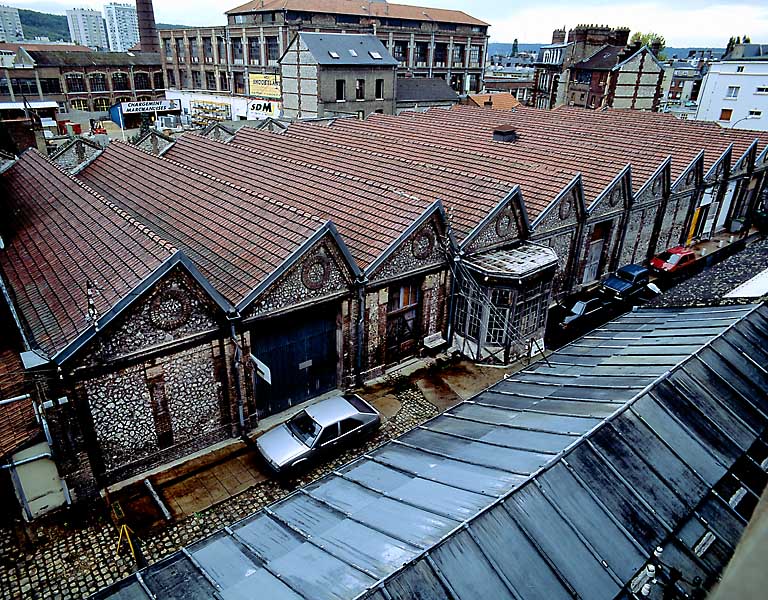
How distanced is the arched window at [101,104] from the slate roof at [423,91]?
5025 centimetres

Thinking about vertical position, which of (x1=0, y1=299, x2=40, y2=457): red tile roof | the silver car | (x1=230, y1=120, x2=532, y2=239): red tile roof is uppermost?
(x1=230, y1=120, x2=532, y2=239): red tile roof

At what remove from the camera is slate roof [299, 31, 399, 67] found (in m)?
59.2

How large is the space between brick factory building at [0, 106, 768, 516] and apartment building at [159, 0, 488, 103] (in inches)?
A: 1967

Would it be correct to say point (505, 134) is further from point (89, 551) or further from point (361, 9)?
point (361, 9)

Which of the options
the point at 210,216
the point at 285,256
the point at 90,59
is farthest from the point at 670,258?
the point at 90,59

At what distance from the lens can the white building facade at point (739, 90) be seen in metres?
59.7

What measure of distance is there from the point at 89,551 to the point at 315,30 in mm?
78245

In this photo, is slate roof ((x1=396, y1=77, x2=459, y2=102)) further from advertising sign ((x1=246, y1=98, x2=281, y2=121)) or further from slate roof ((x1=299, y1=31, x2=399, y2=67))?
advertising sign ((x1=246, y1=98, x2=281, y2=121))

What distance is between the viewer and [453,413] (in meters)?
15.9

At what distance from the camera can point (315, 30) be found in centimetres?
7756

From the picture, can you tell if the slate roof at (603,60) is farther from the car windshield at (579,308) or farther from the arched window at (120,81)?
the arched window at (120,81)

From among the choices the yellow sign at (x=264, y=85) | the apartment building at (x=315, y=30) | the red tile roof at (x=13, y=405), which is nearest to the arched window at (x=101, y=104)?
the apartment building at (x=315, y=30)

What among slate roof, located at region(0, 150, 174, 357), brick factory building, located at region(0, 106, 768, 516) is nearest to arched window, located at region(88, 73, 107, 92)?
brick factory building, located at region(0, 106, 768, 516)

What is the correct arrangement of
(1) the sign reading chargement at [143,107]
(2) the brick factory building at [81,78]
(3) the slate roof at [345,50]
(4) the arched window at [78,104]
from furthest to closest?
(4) the arched window at [78,104] < (2) the brick factory building at [81,78] < (1) the sign reading chargement at [143,107] < (3) the slate roof at [345,50]
